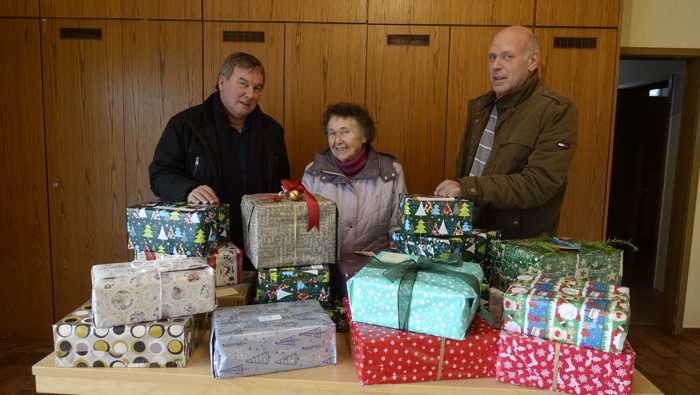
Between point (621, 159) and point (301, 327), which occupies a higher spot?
point (621, 159)

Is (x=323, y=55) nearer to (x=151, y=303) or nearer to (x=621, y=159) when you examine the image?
(x=151, y=303)

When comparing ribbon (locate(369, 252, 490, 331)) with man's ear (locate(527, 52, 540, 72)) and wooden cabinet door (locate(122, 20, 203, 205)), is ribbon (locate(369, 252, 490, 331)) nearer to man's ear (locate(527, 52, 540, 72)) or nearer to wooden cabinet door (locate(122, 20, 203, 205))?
man's ear (locate(527, 52, 540, 72))

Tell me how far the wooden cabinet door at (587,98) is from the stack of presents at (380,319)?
6.42 ft

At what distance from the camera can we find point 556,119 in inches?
66.5

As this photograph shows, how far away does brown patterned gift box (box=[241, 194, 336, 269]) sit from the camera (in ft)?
4.27

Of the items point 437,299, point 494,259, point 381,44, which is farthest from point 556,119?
point 381,44

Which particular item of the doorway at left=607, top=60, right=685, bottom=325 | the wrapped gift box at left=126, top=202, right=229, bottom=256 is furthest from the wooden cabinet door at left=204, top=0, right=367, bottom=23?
the doorway at left=607, top=60, right=685, bottom=325

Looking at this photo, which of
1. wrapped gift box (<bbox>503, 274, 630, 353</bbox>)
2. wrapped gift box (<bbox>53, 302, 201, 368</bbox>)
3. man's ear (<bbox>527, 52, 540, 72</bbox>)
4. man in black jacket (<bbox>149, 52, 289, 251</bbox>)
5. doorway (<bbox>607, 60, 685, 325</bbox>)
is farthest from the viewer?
doorway (<bbox>607, 60, 685, 325</bbox>)

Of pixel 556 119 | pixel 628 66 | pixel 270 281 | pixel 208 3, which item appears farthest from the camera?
pixel 628 66

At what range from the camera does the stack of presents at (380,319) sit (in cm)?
104

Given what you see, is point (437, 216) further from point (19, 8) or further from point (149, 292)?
point (19, 8)

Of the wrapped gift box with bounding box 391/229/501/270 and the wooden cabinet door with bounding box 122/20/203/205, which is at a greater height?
the wooden cabinet door with bounding box 122/20/203/205

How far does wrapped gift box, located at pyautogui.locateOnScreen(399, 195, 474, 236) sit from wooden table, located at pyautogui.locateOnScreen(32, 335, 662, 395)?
426 mm

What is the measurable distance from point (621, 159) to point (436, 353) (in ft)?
18.2
